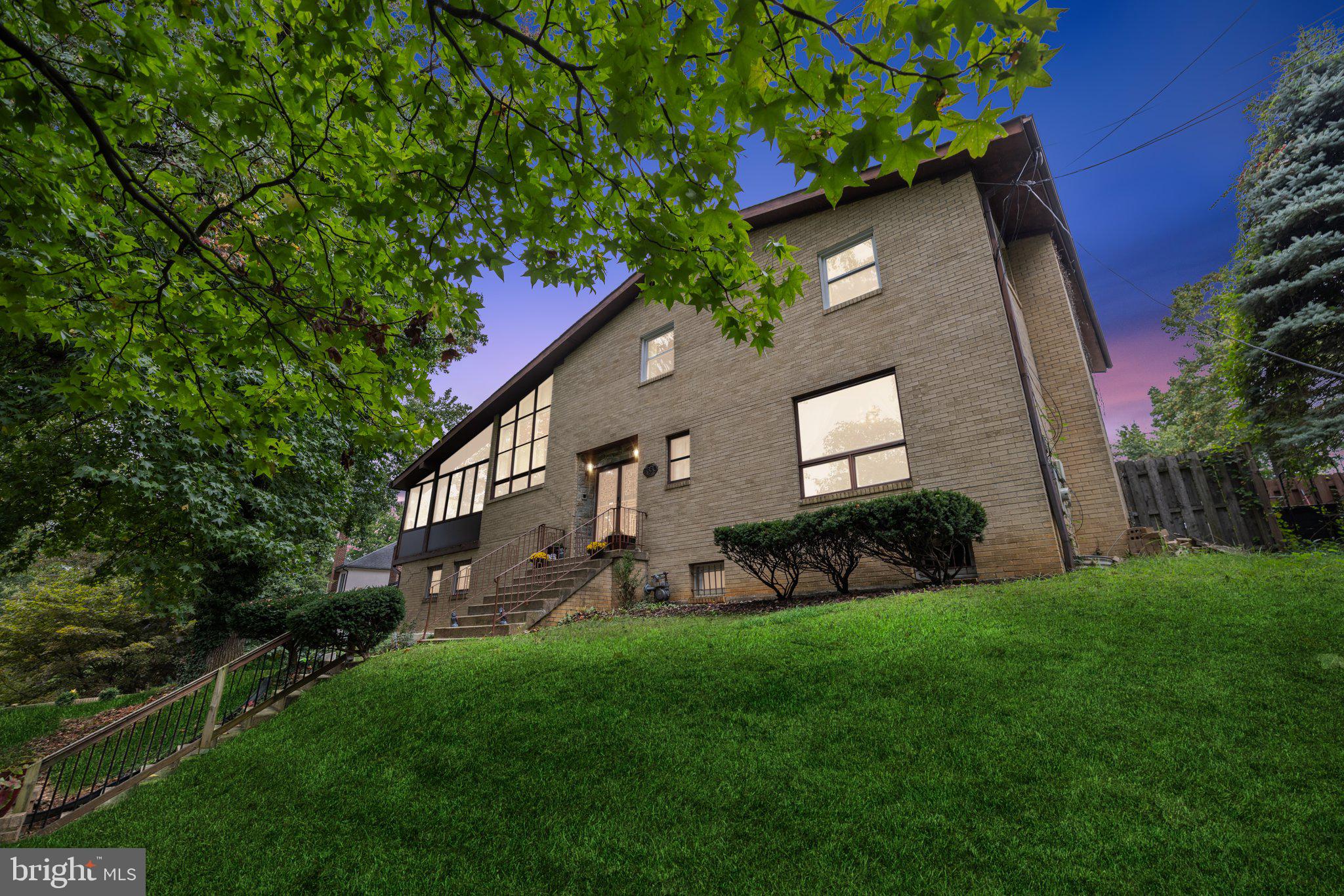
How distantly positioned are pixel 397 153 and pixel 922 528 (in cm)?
644

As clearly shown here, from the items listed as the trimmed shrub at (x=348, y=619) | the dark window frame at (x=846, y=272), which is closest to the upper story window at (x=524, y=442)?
the trimmed shrub at (x=348, y=619)

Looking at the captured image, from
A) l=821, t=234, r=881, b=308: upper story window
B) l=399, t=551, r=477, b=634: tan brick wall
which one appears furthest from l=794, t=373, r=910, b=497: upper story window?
l=399, t=551, r=477, b=634: tan brick wall

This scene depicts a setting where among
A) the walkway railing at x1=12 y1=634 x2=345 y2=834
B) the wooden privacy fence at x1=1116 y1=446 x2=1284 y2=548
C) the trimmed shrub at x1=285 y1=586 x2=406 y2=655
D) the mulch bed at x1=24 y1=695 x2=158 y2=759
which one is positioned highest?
the wooden privacy fence at x1=1116 y1=446 x2=1284 y2=548

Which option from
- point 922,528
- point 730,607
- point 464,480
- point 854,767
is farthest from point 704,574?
point 464,480

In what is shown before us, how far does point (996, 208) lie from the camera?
9.43 m

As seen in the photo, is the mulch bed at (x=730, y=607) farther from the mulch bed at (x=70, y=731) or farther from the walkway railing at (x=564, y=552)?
the mulch bed at (x=70, y=731)

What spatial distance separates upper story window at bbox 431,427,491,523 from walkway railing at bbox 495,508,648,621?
4.67m

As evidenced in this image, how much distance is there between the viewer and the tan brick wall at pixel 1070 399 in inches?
313

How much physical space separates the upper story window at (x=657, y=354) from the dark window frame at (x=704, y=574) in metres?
4.60

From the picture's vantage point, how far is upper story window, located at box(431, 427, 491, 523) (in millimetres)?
Answer: 17250

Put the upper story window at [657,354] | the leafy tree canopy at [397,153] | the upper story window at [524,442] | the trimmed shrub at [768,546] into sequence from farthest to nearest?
the upper story window at [524,442], the upper story window at [657,354], the trimmed shrub at [768,546], the leafy tree canopy at [397,153]

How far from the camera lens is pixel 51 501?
7773mm

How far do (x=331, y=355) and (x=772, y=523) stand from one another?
579 cm

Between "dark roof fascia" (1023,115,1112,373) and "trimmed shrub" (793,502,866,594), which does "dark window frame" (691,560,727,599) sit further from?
"dark roof fascia" (1023,115,1112,373)
